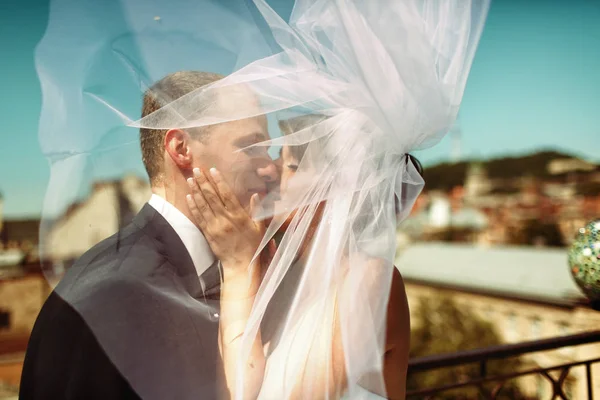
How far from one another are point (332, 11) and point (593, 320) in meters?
31.8

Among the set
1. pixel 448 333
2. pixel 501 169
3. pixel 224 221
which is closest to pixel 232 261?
pixel 224 221

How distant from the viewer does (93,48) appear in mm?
1183

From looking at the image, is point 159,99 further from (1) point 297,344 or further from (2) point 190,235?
(1) point 297,344

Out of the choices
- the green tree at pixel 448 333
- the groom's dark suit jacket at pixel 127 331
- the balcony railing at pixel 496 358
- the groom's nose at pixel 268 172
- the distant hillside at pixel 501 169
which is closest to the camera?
the groom's dark suit jacket at pixel 127 331

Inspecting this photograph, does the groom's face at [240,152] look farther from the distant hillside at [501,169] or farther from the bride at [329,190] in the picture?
the distant hillside at [501,169]

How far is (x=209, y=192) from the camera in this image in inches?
44.1

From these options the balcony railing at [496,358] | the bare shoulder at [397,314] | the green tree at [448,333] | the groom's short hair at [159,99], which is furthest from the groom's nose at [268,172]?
the green tree at [448,333]

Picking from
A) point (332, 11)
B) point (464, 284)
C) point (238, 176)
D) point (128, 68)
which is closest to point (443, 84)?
point (332, 11)

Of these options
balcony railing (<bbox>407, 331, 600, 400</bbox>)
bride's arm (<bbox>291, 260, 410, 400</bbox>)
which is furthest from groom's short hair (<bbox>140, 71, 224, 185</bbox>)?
balcony railing (<bbox>407, 331, 600, 400</bbox>)

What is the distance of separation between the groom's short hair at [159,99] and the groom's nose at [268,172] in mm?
219

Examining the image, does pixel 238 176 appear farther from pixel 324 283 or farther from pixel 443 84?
pixel 443 84

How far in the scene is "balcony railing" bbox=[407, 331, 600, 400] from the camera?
202cm

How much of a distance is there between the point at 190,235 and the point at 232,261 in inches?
4.2

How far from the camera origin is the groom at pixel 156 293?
1.09 m
